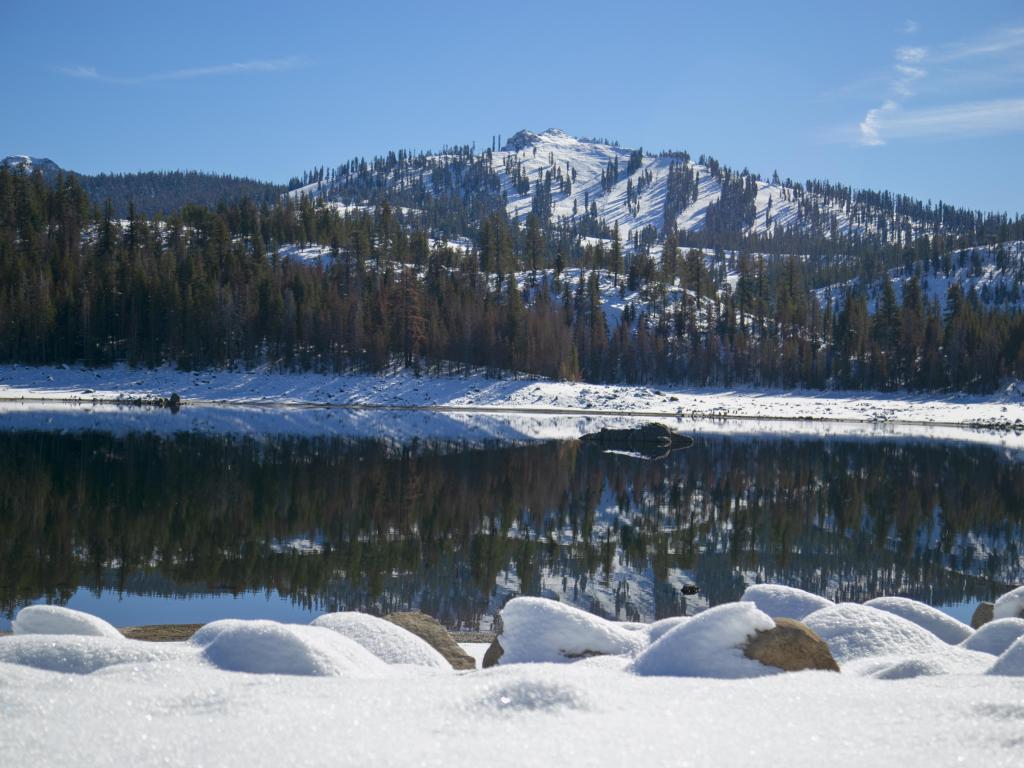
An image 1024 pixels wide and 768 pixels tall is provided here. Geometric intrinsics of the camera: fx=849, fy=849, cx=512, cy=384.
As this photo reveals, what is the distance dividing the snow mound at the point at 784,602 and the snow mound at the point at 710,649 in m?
4.15

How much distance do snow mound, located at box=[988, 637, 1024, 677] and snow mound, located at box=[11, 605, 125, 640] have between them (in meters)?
9.23

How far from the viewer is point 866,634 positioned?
33.8ft

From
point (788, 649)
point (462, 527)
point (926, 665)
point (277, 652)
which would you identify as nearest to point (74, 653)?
point (277, 652)

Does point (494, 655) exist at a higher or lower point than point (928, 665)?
lower

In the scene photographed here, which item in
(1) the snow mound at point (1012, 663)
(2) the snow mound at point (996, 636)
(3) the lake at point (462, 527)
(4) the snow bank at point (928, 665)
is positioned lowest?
(3) the lake at point (462, 527)

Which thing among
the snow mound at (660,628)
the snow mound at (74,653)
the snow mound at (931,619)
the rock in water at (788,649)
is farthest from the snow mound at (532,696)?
the snow mound at (931,619)

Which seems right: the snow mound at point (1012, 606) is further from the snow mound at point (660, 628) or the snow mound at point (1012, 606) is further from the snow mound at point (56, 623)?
the snow mound at point (56, 623)

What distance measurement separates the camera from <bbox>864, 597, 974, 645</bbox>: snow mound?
1211cm

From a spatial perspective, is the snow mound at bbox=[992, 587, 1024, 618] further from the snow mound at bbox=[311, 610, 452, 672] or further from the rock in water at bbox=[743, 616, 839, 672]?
the snow mound at bbox=[311, 610, 452, 672]

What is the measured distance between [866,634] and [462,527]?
53.9 feet

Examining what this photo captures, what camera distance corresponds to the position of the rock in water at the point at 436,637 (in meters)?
11.3

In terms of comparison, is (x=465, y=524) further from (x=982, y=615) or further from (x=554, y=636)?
(x=554, y=636)

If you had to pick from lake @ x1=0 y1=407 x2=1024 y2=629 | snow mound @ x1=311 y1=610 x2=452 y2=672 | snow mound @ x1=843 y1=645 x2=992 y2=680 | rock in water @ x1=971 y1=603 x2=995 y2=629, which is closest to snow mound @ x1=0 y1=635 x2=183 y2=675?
snow mound @ x1=311 y1=610 x2=452 y2=672

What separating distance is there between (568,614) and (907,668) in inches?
147
